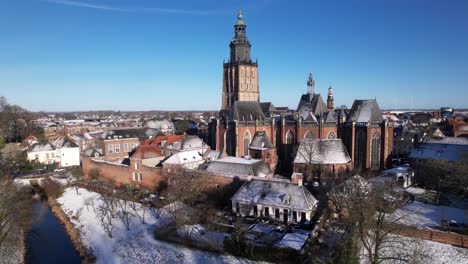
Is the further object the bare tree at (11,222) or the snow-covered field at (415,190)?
the snow-covered field at (415,190)

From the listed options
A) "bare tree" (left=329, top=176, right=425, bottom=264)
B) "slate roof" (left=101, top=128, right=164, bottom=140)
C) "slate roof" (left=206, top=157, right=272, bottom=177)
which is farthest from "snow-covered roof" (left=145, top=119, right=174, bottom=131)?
"bare tree" (left=329, top=176, right=425, bottom=264)

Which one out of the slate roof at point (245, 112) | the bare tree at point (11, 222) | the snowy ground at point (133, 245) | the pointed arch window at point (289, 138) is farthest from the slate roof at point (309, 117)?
the bare tree at point (11, 222)

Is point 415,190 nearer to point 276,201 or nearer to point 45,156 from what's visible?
point 276,201

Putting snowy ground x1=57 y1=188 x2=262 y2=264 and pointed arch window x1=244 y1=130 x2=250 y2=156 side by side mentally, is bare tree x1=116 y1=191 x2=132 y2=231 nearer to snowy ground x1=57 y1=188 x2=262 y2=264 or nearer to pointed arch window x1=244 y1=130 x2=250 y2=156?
snowy ground x1=57 y1=188 x2=262 y2=264

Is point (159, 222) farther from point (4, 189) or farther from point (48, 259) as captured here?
point (4, 189)

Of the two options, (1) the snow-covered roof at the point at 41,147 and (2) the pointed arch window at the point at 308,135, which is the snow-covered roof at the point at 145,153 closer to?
(2) the pointed arch window at the point at 308,135

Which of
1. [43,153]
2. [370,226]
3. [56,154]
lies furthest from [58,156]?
[370,226]

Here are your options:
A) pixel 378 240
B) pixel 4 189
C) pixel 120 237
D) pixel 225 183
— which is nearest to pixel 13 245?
pixel 4 189
